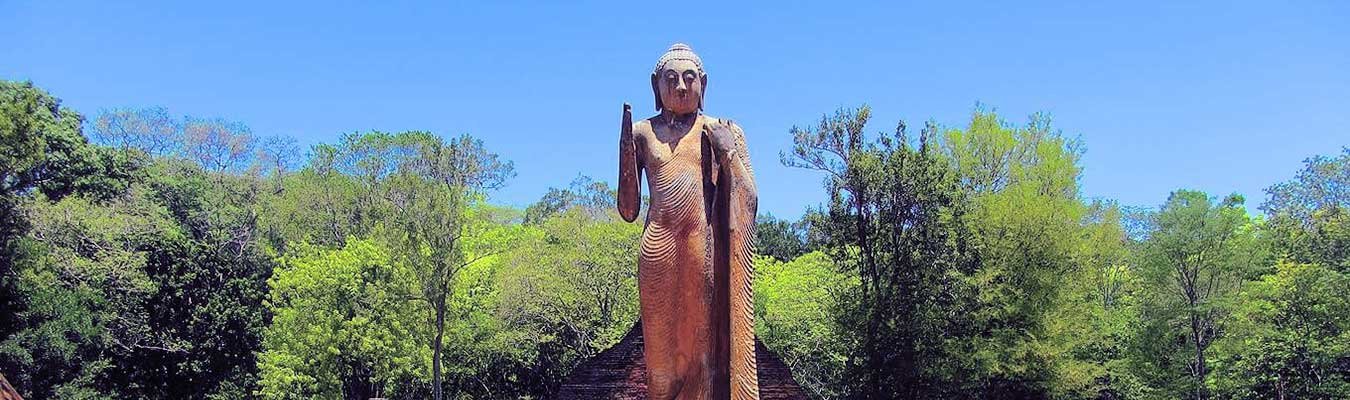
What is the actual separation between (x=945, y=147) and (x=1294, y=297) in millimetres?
11176

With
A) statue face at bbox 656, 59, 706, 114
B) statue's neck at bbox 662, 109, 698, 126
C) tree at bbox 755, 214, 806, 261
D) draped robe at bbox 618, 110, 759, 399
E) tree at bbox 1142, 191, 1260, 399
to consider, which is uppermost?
tree at bbox 755, 214, 806, 261

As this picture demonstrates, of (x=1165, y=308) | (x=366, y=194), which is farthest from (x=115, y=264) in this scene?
(x=1165, y=308)

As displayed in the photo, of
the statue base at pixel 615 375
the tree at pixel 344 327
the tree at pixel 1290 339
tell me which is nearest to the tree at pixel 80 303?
the tree at pixel 344 327

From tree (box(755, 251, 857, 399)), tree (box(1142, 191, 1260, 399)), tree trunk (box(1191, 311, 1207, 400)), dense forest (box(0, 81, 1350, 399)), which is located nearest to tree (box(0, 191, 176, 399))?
dense forest (box(0, 81, 1350, 399))

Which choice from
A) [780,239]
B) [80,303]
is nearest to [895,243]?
[80,303]

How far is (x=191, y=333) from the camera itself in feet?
116

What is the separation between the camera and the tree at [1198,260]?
31797 mm

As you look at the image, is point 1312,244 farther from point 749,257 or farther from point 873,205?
point 749,257

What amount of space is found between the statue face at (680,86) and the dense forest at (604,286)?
21.0 meters

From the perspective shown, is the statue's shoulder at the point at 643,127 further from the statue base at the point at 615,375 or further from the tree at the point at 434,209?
the tree at the point at 434,209

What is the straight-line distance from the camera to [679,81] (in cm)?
768

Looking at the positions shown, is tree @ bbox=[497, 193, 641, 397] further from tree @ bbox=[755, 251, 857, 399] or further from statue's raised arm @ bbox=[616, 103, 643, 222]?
statue's raised arm @ bbox=[616, 103, 643, 222]

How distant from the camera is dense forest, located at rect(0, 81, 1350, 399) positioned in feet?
91.9

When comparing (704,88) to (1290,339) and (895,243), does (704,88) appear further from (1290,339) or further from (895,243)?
(1290,339)
